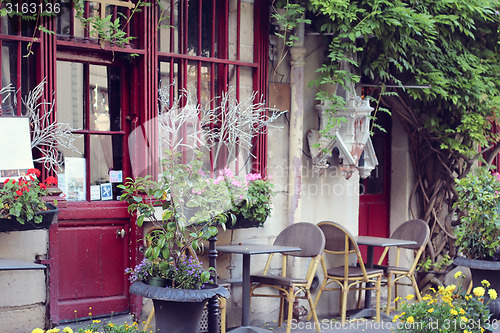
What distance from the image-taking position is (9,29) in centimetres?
550

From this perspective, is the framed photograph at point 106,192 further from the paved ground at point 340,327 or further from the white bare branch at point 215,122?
the paved ground at point 340,327

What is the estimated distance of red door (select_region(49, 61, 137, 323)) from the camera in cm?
587

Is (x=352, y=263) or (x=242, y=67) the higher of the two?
(x=242, y=67)

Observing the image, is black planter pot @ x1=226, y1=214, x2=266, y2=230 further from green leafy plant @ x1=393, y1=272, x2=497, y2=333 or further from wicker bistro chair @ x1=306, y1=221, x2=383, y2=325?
green leafy plant @ x1=393, y1=272, x2=497, y2=333

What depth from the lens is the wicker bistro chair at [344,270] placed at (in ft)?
22.3

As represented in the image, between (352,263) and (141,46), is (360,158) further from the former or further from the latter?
(141,46)

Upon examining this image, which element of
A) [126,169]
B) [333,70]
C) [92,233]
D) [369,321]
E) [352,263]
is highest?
[333,70]

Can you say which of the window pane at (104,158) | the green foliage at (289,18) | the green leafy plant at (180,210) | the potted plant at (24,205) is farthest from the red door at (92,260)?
the green foliage at (289,18)

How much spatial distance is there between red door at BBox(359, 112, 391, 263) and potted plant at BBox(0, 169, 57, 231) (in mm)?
4796

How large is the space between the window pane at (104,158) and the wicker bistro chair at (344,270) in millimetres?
2298

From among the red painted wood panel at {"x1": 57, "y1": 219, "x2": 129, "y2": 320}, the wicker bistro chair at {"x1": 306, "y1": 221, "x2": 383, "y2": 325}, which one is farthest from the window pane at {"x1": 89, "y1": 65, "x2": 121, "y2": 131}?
the wicker bistro chair at {"x1": 306, "y1": 221, "x2": 383, "y2": 325}

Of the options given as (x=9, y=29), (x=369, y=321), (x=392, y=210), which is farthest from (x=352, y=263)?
(x=9, y=29)

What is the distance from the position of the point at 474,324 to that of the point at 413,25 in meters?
3.29

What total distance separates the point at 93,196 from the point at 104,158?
36 cm
